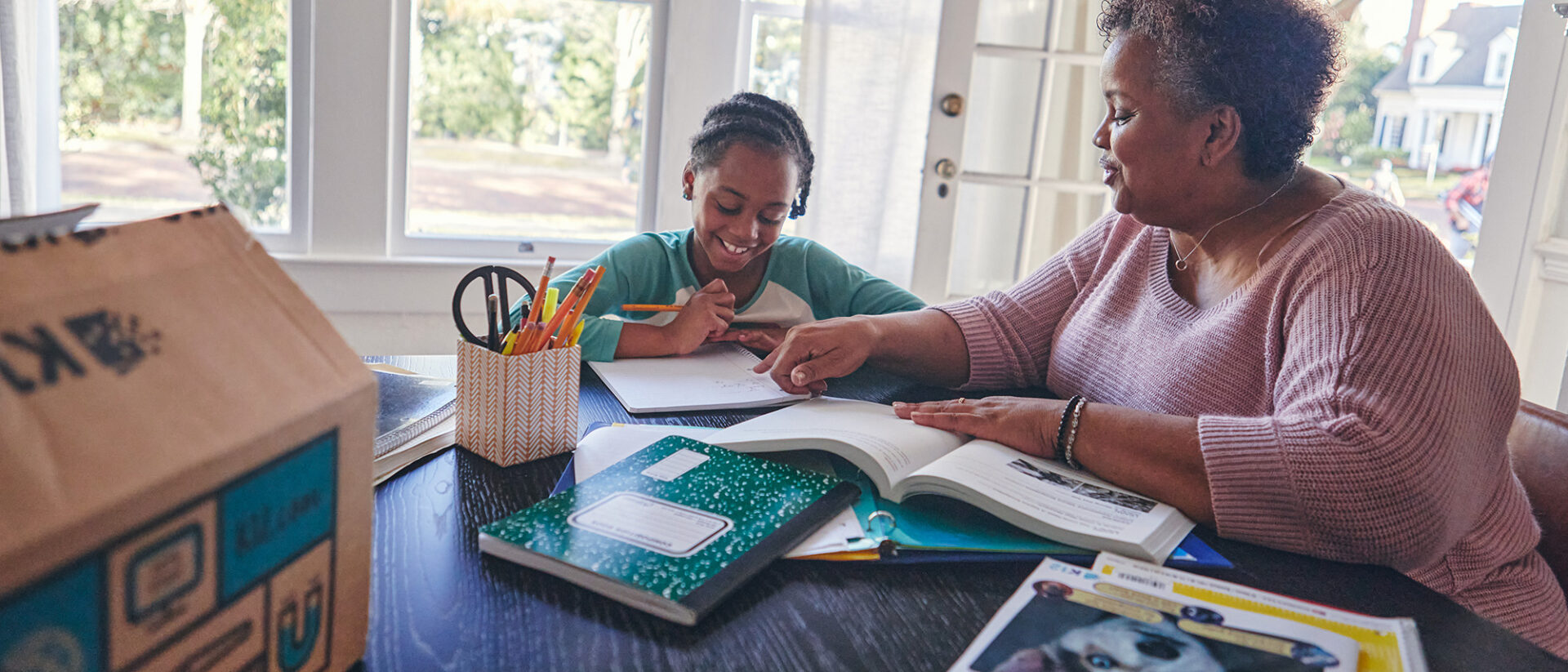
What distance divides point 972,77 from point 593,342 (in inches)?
68.4

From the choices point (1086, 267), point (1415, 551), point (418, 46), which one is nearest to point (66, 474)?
point (1415, 551)

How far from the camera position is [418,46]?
265cm

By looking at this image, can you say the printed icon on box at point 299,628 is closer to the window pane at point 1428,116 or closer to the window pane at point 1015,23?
the window pane at point 1015,23

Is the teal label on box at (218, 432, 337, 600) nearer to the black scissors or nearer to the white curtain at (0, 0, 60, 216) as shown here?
the black scissors

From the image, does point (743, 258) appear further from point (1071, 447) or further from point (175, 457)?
point (175, 457)

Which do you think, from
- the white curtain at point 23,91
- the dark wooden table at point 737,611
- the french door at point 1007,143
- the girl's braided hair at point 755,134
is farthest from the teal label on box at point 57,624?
the french door at point 1007,143

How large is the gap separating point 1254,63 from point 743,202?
800 millimetres

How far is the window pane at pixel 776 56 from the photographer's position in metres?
2.94

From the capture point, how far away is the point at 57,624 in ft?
1.06

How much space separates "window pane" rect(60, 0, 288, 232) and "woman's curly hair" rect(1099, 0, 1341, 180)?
225cm

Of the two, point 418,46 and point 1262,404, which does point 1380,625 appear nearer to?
point 1262,404

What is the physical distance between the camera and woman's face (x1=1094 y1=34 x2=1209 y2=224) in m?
1.18

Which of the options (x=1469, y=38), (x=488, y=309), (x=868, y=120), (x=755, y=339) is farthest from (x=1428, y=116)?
(x=488, y=309)

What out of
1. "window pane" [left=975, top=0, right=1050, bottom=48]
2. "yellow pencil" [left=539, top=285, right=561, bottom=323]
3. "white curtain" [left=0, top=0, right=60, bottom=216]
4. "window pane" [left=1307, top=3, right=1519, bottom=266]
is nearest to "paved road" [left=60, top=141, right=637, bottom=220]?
"white curtain" [left=0, top=0, right=60, bottom=216]
